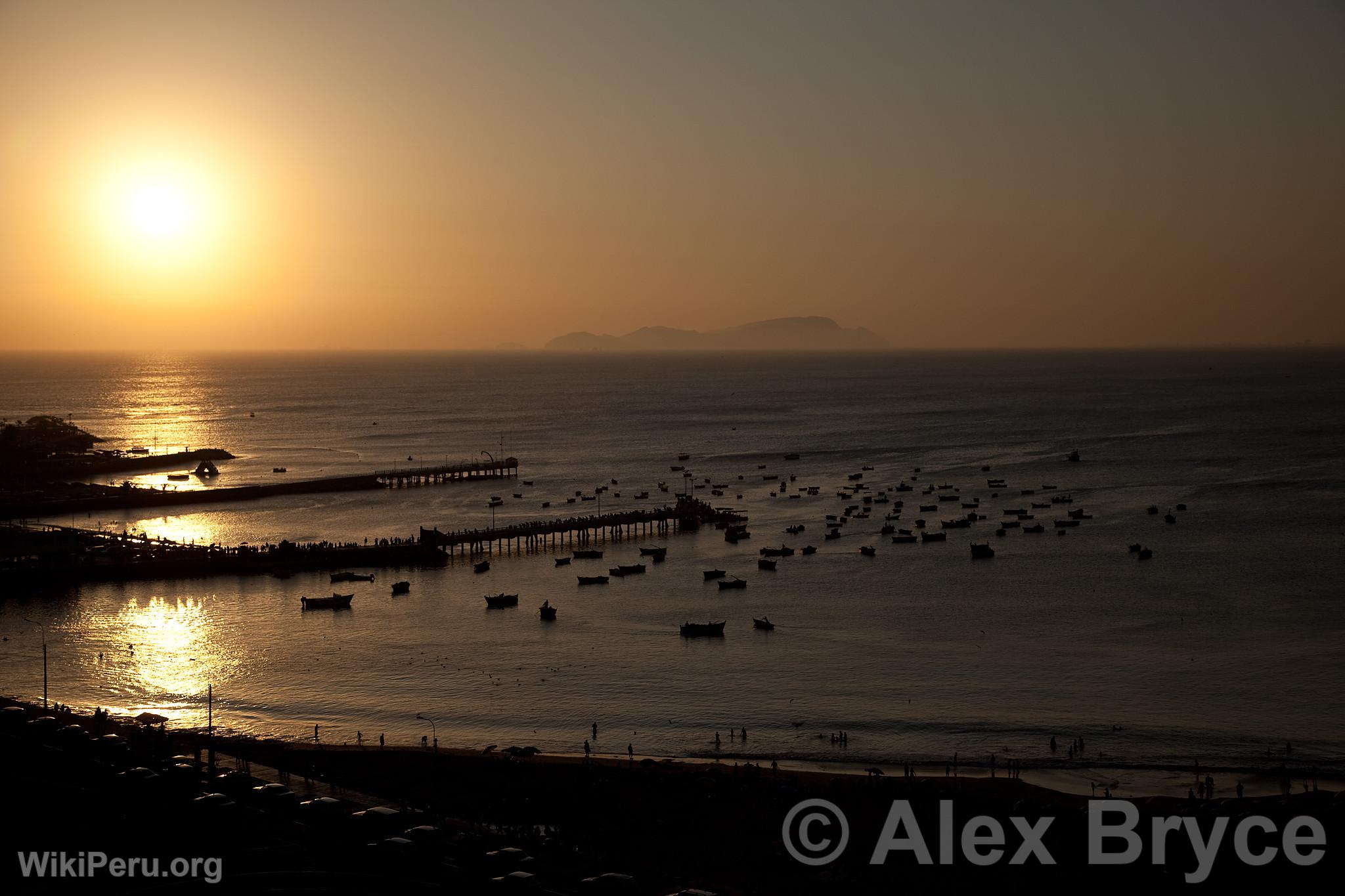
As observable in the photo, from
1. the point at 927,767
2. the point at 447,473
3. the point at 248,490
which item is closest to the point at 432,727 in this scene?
the point at 927,767

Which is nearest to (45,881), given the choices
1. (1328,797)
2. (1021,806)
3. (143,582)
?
(1021,806)

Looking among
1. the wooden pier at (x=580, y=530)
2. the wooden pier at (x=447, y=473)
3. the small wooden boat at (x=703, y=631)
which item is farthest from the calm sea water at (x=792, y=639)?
the wooden pier at (x=447, y=473)

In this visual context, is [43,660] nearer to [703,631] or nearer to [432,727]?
[432,727]

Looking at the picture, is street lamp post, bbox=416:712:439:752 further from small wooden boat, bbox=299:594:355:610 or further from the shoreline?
small wooden boat, bbox=299:594:355:610

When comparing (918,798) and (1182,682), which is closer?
(918,798)

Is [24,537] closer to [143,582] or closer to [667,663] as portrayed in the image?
[143,582]
